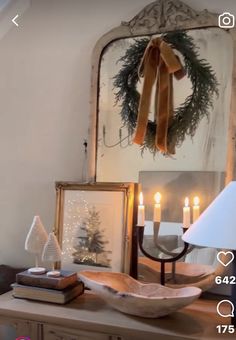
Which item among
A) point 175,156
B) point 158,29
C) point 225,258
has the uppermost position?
point 158,29

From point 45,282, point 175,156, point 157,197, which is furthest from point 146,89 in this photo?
point 45,282

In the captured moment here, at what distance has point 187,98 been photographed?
61.2 inches

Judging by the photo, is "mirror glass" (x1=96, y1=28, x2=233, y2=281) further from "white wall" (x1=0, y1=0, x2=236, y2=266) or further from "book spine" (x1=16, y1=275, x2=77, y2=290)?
"book spine" (x1=16, y1=275, x2=77, y2=290)

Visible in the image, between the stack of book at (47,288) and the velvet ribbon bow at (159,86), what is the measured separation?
2.06 feet

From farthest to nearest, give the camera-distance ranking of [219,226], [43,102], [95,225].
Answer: [43,102]
[95,225]
[219,226]

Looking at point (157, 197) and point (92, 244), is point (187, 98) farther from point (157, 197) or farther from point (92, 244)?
point (92, 244)

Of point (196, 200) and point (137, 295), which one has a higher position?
point (196, 200)

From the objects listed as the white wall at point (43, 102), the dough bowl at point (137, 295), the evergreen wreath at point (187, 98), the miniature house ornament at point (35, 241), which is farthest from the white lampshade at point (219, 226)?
the white wall at point (43, 102)

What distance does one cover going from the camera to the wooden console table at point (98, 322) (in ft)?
3.92

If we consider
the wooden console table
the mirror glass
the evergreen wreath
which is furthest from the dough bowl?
the evergreen wreath

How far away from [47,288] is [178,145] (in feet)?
2.48

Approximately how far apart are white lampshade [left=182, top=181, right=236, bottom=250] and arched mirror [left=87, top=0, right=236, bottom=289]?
0.32 metres

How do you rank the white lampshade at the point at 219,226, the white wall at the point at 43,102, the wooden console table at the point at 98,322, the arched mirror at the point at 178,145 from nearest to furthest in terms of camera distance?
the white lampshade at the point at 219,226 < the wooden console table at the point at 98,322 < the arched mirror at the point at 178,145 < the white wall at the point at 43,102

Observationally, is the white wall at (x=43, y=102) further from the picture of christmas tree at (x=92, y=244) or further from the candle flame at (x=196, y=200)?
the candle flame at (x=196, y=200)
